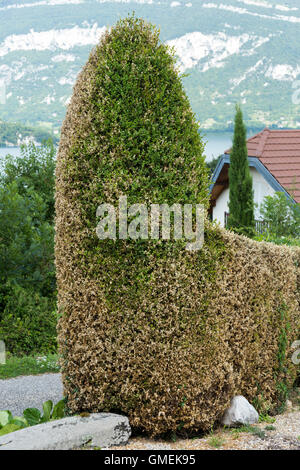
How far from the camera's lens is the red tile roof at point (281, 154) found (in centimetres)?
1622

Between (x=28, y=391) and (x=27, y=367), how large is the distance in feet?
4.74

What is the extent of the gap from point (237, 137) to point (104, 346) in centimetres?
1415

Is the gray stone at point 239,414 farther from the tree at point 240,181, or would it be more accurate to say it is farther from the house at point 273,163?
the tree at point 240,181

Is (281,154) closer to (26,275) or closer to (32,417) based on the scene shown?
(26,275)

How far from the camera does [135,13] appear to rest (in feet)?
14.1

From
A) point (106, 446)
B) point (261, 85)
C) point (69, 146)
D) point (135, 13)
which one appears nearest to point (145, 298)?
point (106, 446)

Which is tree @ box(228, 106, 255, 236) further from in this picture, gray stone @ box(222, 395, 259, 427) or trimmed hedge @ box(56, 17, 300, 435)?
trimmed hedge @ box(56, 17, 300, 435)

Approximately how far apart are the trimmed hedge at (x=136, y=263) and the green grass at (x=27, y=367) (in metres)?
4.50

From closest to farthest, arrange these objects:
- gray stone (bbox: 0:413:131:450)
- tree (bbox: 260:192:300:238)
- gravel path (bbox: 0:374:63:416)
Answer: gray stone (bbox: 0:413:131:450), gravel path (bbox: 0:374:63:416), tree (bbox: 260:192:300:238)

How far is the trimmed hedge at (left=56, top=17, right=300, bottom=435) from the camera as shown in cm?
400

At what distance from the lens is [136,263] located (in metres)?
4.02

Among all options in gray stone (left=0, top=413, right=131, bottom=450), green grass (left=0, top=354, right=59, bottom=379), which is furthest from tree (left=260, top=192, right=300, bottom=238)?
gray stone (left=0, top=413, right=131, bottom=450)

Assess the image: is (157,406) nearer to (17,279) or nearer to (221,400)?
(221,400)

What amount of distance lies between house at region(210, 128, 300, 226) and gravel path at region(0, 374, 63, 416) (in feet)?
30.9
